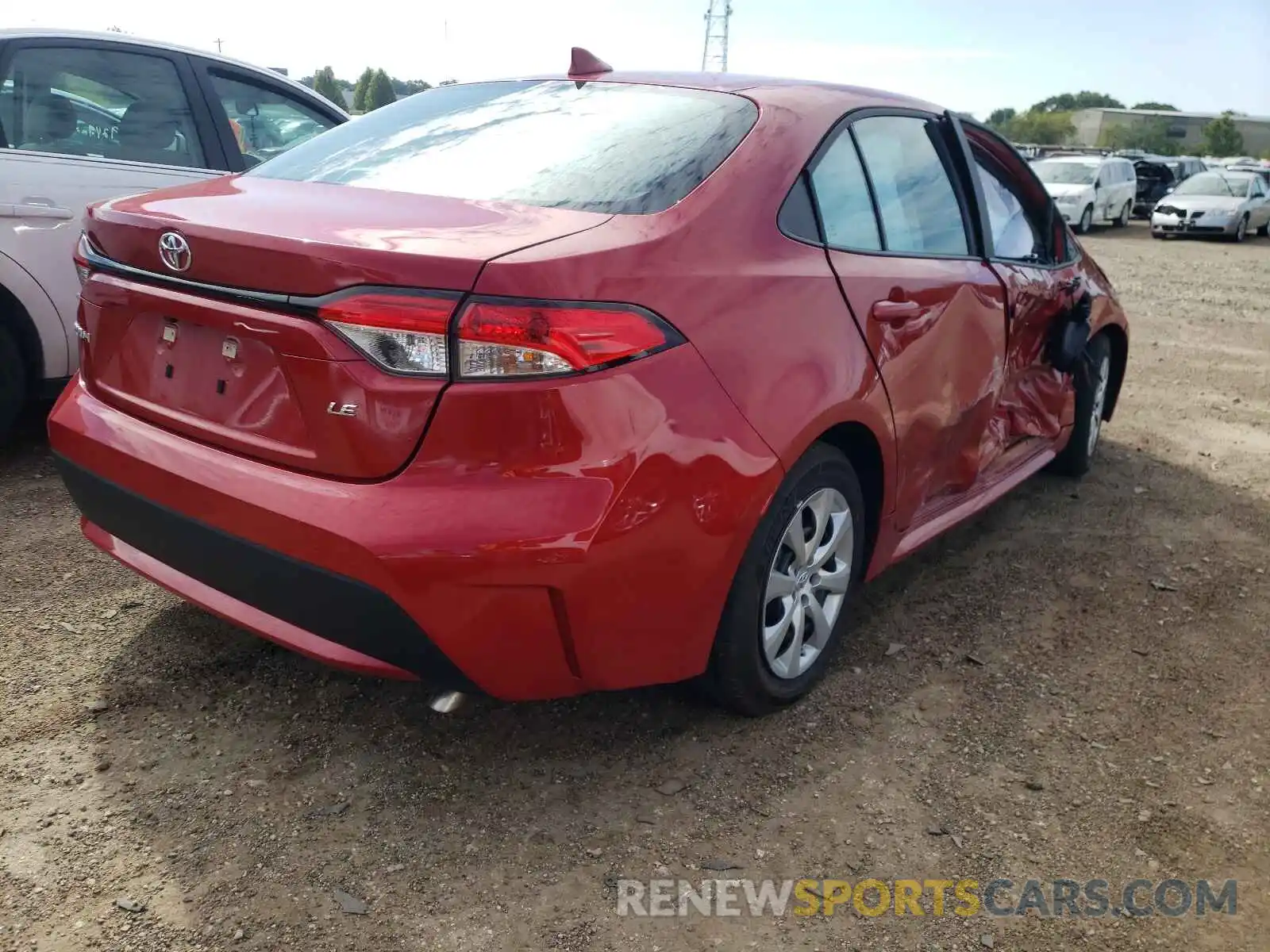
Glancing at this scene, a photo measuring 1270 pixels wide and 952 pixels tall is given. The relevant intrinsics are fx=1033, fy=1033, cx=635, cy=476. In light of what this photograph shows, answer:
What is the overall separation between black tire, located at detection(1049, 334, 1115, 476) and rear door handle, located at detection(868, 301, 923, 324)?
1.81 meters

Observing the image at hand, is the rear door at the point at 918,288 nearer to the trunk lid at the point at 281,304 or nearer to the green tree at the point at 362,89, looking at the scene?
the trunk lid at the point at 281,304

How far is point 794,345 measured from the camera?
2.40 metres

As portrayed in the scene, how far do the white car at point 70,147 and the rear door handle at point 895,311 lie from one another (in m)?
3.09

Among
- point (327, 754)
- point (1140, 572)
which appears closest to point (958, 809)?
point (327, 754)

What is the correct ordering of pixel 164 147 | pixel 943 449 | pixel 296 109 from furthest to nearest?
pixel 296 109 → pixel 164 147 → pixel 943 449

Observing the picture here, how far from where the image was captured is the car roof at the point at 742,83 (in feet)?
9.05

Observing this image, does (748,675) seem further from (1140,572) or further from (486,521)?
(1140,572)

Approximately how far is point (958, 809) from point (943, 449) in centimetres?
118

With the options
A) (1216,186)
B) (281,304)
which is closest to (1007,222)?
(281,304)

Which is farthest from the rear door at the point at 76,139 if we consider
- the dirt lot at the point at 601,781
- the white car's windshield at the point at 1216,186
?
the white car's windshield at the point at 1216,186

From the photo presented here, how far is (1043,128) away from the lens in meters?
123

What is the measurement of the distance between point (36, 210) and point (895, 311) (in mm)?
3233

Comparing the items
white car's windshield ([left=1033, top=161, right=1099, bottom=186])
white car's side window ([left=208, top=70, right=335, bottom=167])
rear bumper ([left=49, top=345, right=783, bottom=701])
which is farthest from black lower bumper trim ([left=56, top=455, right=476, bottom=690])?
white car's windshield ([left=1033, top=161, right=1099, bottom=186])

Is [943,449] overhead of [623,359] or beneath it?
beneath
